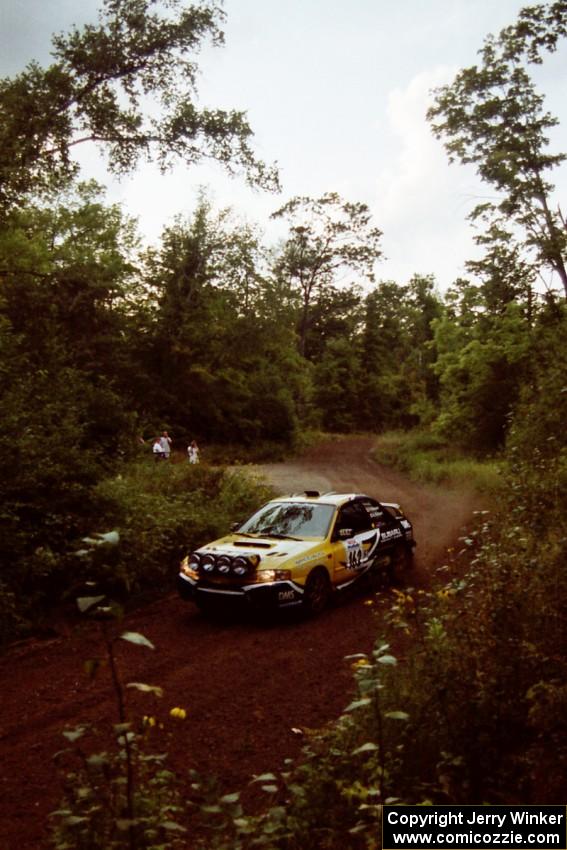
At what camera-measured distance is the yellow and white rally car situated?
363 inches

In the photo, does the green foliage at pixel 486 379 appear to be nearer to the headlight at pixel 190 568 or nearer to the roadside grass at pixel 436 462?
the roadside grass at pixel 436 462

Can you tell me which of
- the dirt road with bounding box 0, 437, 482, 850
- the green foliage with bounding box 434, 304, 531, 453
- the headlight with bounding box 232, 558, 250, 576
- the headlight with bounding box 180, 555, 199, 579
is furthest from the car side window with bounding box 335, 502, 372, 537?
the green foliage with bounding box 434, 304, 531, 453

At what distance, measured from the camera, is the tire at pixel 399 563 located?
11.9 m

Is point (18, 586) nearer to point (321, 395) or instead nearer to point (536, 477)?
point (536, 477)

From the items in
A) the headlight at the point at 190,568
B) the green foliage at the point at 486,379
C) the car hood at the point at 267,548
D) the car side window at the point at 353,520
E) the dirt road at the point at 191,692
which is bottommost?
the dirt road at the point at 191,692

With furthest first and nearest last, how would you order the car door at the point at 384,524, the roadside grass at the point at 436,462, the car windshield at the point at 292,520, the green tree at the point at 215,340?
1. the green tree at the point at 215,340
2. the roadside grass at the point at 436,462
3. the car door at the point at 384,524
4. the car windshield at the point at 292,520

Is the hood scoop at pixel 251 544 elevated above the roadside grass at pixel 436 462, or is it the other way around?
the hood scoop at pixel 251 544

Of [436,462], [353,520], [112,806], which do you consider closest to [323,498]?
[353,520]

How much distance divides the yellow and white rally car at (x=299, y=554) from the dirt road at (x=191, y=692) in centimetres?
47

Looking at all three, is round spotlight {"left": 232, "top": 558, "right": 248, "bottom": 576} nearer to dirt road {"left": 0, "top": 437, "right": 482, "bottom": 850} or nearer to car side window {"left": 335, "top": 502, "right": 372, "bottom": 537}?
dirt road {"left": 0, "top": 437, "right": 482, "bottom": 850}

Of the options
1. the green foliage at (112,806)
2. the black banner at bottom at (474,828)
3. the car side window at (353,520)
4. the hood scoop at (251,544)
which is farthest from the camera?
the car side window at (353,520)

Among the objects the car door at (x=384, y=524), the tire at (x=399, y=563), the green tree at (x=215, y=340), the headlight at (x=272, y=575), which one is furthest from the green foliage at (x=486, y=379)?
the headlight at (x=272, y=575)

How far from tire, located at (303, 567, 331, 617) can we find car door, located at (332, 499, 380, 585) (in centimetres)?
24

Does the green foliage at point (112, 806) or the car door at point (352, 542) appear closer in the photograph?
the green foliage at point (112, 806)
